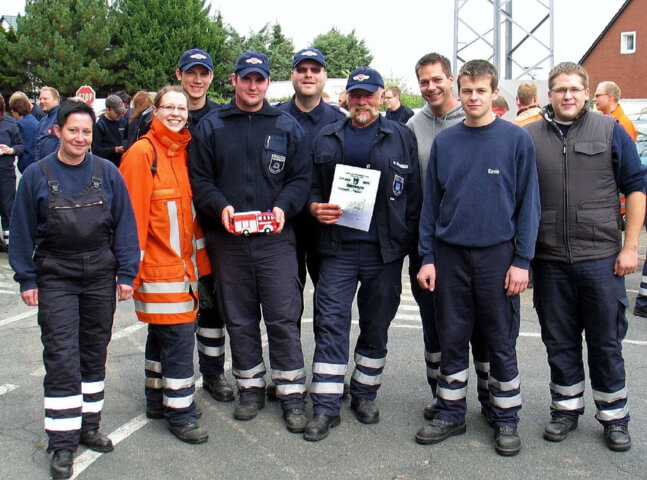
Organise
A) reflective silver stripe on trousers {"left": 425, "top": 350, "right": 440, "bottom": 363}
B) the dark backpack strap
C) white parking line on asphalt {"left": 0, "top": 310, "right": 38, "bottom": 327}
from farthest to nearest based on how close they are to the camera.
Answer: white parking line on asphalt {"left": 0, "top": 310, "right": 38, "bottom": 327} → reflective silver stripe on trousers {"left": 425, "top": 350, "right": 440, "bottom": 363} → the dark backpack strap

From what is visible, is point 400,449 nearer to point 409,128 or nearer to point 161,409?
point 161,409

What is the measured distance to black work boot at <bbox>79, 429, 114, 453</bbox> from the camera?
4156 mm

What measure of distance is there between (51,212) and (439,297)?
2243 mm

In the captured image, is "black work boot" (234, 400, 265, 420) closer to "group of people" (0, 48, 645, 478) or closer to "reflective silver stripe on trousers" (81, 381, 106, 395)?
"group of people" (0, 48, 645, 478)

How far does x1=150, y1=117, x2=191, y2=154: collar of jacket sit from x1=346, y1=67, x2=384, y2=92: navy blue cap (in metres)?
1.09

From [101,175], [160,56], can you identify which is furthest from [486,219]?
[160,56]

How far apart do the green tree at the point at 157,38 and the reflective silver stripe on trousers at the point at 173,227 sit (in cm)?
4439

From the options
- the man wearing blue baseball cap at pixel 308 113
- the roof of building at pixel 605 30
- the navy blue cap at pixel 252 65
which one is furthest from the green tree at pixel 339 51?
the navy blue cap at pixel 252 65

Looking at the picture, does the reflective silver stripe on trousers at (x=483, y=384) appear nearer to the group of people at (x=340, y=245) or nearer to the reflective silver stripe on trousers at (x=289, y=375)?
the group of people at (x=340, y=245)

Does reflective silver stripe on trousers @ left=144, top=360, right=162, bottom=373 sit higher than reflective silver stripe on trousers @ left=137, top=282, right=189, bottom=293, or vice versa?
reflective silver stripe on trousers @ left=137, top=282, right=189, bottom=293

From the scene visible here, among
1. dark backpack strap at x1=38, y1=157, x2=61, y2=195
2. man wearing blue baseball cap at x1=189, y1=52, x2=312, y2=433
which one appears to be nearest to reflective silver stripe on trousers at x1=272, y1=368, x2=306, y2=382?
man wearing blue baseball cap at x1=189, y1=52, x2=312, y2=433

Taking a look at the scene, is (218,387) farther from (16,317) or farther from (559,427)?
(16,317)

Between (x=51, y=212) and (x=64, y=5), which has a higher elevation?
(x=64, y=5)

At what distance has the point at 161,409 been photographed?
184 inches
